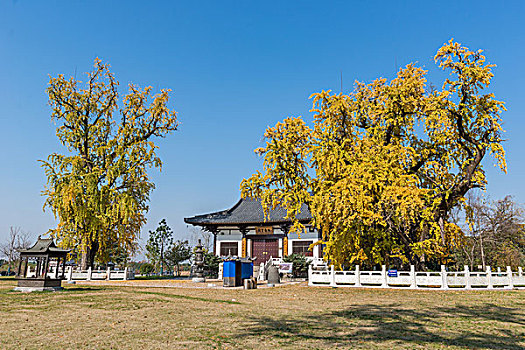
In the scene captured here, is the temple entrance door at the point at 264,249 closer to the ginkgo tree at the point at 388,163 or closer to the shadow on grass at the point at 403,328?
the ginkgo tree at the point at 388,163

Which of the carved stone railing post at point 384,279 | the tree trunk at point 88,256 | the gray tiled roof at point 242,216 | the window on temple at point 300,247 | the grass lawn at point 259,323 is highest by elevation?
the gray tiled roof at point 242,216

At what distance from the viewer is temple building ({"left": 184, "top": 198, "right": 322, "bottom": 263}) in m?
29.9

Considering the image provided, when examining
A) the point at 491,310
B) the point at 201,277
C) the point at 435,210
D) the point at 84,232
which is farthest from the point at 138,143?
the point at 491,310

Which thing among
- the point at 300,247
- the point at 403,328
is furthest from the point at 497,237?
the point at 403,328

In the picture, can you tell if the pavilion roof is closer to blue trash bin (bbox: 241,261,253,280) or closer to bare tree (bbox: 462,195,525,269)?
blue trash bin (bbox: 241,261,253,280)

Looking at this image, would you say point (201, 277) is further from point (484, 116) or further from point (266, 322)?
point (484, 116)

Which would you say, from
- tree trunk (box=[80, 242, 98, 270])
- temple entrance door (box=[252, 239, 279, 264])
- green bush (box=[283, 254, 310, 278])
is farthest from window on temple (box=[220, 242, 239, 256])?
tree trunk (box=[80, 242, 98, 270])

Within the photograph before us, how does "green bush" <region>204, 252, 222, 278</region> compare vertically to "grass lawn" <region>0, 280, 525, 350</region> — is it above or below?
above

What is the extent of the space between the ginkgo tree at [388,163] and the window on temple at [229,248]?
12.0 m

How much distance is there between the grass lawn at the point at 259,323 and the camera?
19.7 ft

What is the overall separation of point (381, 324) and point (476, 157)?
41.1ft

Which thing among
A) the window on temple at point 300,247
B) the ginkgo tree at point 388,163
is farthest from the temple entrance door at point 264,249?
the ginkgo tree at point 388,163

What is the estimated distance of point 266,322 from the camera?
25.7 ft

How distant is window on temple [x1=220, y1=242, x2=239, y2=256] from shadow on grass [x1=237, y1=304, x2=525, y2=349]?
74.3 ft
